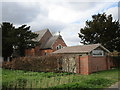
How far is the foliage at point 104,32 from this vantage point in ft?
101

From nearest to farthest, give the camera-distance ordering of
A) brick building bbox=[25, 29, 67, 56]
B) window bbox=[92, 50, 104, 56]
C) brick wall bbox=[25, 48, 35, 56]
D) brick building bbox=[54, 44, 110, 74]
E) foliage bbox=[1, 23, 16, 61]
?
brick building bbox=[54, 44, 110, 74] → window bbox=[92, 50, 104, 56] → foliage bbox=[1, 23, 16, 61] → brick building bbox=[25, 29, 67, 56] → brick wall bbox=[25, 48, 35, 56]

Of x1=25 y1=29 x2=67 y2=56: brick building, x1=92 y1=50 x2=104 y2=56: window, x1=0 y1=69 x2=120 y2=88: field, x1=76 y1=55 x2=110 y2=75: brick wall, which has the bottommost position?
x1=0 y1=69 x2=120 y2=88: field

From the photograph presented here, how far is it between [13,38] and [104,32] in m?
18.6

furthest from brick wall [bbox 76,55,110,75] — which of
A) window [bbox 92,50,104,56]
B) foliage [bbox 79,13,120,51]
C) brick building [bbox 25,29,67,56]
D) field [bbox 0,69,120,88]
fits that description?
brick building [bbox 25,29,67,56]

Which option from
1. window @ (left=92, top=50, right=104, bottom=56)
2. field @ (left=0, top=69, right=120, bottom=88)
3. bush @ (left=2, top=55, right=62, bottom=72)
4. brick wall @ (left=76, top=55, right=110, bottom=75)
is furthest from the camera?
window @ (left=92, top=50, right=104, bottom=56)

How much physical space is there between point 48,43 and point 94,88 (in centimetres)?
3156

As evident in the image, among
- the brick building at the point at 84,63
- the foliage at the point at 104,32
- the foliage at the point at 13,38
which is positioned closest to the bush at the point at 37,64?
the brick building at the point at 84,63

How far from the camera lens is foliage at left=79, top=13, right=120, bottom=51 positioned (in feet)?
101

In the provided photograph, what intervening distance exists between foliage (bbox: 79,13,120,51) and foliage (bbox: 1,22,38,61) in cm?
1269

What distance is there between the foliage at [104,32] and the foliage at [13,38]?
41.6 ft

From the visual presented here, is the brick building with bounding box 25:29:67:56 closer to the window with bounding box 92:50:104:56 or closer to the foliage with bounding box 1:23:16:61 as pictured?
the foliage with bounding box 1:23:16:61

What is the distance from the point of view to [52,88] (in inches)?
305

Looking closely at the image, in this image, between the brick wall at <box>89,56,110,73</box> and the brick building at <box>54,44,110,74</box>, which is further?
the brick wall at <box>89,56,110,73</box>

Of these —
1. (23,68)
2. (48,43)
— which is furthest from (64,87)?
(48,43)
